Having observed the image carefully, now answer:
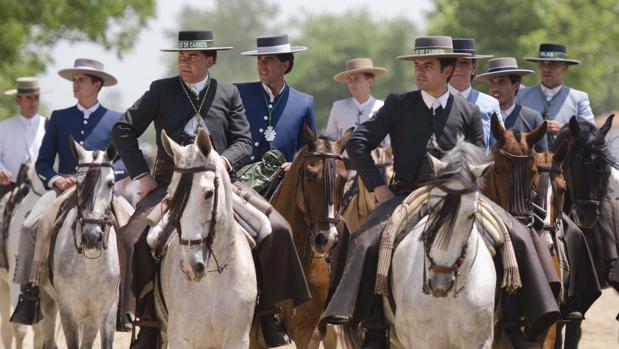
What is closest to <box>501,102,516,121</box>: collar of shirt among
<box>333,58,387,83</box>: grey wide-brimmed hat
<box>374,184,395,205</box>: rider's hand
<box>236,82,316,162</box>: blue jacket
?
<box>236,82,316,162</box>: blue jacket

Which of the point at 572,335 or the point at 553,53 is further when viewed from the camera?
the point at 553,53

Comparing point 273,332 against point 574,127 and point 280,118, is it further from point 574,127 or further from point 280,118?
point 574,127

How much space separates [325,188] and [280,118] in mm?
1602

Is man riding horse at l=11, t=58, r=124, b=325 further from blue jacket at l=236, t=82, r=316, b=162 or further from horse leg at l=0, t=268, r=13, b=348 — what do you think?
horse leg at l=0, t=268, r=13, b=348

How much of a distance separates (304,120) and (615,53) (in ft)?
117

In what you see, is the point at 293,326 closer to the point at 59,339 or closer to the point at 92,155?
the point at 92,155

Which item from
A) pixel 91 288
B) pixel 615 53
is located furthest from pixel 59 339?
pixel 615 53

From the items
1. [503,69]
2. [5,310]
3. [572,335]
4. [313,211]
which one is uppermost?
[503,69]

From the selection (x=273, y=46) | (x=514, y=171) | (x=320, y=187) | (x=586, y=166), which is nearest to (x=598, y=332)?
(x=586, y=166)

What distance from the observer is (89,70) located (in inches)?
554

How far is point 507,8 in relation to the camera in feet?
188

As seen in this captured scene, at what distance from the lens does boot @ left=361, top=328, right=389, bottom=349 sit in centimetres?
1002

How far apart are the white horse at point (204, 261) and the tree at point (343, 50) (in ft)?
259

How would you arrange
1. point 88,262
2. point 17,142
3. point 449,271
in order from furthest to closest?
1. point 17,142
2. point 88,262
3. point 449,271
